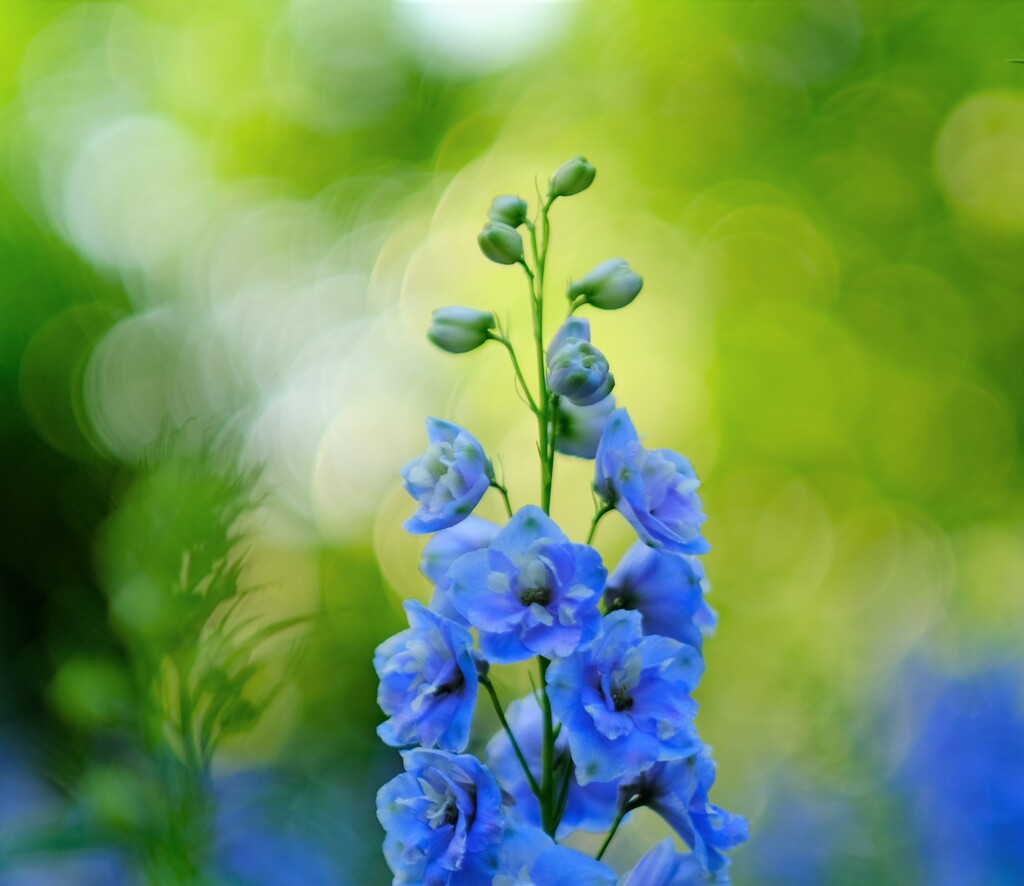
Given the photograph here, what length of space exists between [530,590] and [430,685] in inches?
6.0

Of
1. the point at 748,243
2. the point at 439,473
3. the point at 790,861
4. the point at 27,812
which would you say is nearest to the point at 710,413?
the point at 748,243

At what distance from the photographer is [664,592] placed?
3.60 ft

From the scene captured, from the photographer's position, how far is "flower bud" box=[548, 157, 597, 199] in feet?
3.83

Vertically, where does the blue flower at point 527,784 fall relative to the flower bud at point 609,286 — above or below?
below

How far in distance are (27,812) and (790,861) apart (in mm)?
2174

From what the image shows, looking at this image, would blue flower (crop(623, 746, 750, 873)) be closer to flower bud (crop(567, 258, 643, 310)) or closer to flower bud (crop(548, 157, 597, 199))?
flower bud (crop(567, 258, 643, 310))

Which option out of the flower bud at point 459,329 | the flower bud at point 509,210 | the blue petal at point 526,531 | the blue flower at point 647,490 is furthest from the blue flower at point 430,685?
the flower bud at point 509,210

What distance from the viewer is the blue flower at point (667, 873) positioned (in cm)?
105

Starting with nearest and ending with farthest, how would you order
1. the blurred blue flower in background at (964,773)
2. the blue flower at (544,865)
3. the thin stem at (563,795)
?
the blue flower at (544,865)
the thin stem at (563,795)
the blurred blue flower in background at (964,773)

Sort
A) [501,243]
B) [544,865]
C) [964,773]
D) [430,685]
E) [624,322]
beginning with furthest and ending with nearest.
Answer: [624,322], [964,773], [501,243], [430,685], [544,865]

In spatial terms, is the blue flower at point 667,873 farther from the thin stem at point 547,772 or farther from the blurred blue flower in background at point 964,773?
the blurred blue flower in background at point 964,773

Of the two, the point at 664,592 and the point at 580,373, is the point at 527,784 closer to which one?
the point at 664,592

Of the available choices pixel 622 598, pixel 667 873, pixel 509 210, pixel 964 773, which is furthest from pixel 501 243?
pixel 964 773

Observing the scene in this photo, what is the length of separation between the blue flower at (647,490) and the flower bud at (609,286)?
0.16 meters
